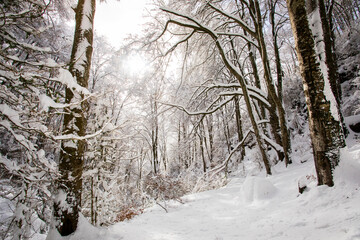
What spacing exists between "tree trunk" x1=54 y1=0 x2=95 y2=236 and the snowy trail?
2.00ft

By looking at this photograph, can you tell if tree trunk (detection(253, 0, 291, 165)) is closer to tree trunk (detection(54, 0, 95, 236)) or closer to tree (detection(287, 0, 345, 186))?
tree (detection(287, 0, 345, 186))

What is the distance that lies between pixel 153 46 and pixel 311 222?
6143mm

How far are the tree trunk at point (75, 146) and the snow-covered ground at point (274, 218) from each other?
309mm

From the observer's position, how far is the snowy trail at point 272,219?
1984mm

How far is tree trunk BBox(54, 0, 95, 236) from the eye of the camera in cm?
262

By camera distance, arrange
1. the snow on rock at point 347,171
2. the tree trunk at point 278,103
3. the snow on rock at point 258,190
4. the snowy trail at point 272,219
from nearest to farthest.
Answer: the snowy trail at point 272,219
the snow on rock at point 347,171
the snow on rock at point 258,190
the tree trunk at point 278,103

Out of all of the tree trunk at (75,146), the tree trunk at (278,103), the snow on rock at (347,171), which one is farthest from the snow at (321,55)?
the tree trunk at (278,103)

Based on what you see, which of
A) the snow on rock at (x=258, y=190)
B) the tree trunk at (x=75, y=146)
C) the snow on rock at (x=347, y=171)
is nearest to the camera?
the snow on rock at (x=347, y=171)

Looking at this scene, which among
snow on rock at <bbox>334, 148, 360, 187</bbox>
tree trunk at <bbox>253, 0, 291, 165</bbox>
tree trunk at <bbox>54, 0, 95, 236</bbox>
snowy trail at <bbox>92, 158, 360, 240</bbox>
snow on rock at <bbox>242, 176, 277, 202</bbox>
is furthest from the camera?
tree trunk at <bbox>253, 0, 291, 165</bbox>

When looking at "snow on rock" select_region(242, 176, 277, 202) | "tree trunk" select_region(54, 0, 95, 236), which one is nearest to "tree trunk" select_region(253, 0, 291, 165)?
"snow on rock" select_region(242, 176, 277, 202)

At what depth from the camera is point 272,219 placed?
9.43 feet

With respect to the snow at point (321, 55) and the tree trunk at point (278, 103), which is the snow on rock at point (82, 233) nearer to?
the snow at point (321, 55)

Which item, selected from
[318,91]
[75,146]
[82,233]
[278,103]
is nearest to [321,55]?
[318,91]

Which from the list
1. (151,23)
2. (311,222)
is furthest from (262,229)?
(151,23)
